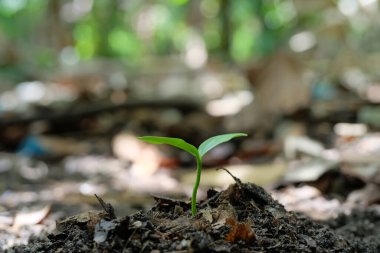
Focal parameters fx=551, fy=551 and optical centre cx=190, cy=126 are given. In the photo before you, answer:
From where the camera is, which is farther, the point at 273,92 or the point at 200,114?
the point at 200,114

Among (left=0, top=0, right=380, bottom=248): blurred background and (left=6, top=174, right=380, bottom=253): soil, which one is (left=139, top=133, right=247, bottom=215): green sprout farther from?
(left=0, top=0, right=380, bottom=248): blurred background

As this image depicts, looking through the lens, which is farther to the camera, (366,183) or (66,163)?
(66,163)

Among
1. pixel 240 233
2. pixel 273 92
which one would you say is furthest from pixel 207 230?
pixel 273 92

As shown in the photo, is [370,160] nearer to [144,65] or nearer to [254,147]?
[254,147]

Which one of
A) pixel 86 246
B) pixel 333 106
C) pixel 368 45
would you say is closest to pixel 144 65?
pixel 368 45

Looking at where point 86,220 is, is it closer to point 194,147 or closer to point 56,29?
point 194,147
